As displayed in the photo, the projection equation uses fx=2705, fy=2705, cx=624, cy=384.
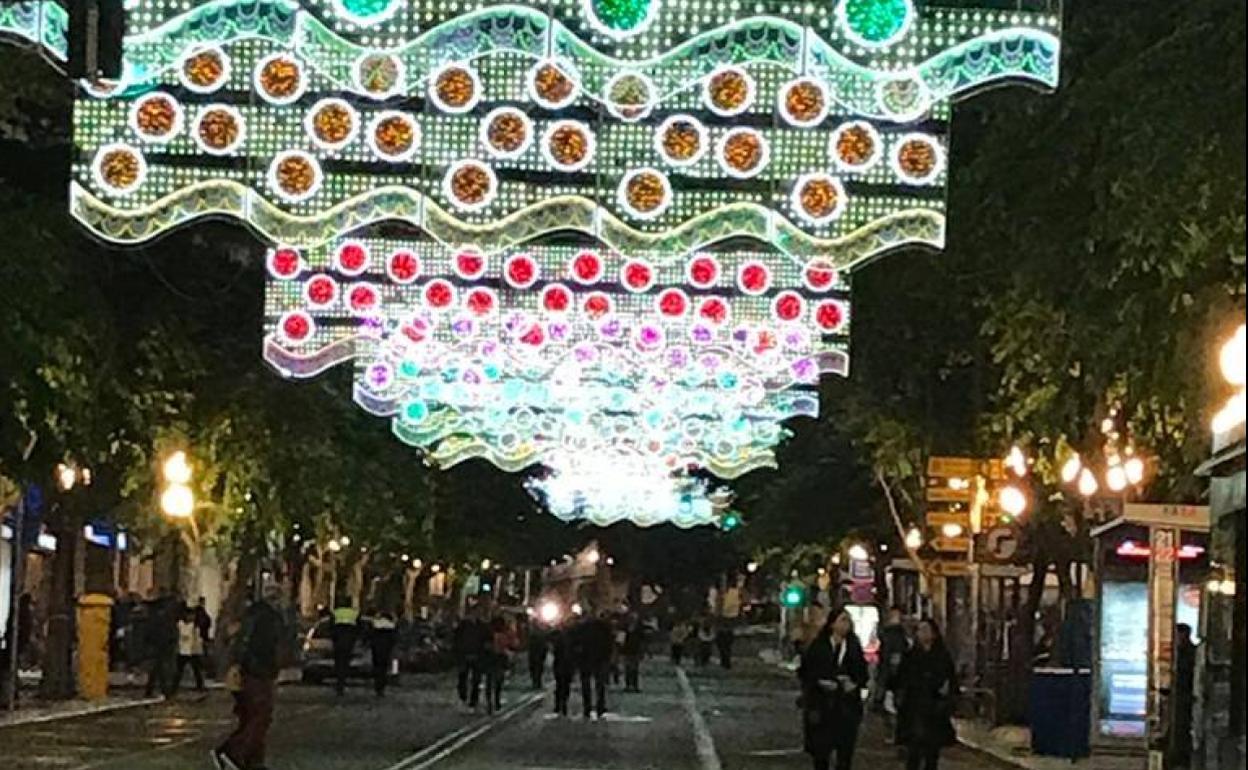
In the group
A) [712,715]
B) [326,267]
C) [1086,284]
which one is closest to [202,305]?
[326,267]

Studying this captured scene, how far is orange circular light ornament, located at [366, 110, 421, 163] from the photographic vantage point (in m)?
24.4

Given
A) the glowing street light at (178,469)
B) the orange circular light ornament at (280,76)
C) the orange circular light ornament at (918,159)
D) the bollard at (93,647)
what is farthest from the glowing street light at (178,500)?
the orange circular light ornament at (918,159)

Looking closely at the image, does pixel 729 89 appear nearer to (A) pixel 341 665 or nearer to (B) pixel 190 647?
(B) pixel 190 647

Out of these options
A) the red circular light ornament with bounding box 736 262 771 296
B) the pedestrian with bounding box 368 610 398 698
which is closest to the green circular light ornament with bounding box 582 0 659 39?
the red circular light ornament with bounding box 736 262 771 296

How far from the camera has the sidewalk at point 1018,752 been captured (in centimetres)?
3256

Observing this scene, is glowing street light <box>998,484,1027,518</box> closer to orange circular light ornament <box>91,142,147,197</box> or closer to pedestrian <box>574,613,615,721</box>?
pedestrian <box>574,613,615,721</box>

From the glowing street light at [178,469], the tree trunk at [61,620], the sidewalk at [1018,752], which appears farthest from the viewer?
the glowing street light at [178,469]

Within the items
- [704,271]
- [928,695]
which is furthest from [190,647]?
[928,695]

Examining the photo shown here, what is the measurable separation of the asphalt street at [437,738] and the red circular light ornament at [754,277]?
578cm

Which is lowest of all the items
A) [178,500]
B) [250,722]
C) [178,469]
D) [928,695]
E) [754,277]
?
[250,722]

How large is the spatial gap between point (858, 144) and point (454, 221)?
13.4 feet

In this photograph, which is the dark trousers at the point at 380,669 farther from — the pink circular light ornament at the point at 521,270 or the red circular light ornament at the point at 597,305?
the pink circular light ornament at the point at 521,270

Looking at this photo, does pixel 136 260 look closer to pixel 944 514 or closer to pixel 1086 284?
pixel 944 514

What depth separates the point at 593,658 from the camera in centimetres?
4381
